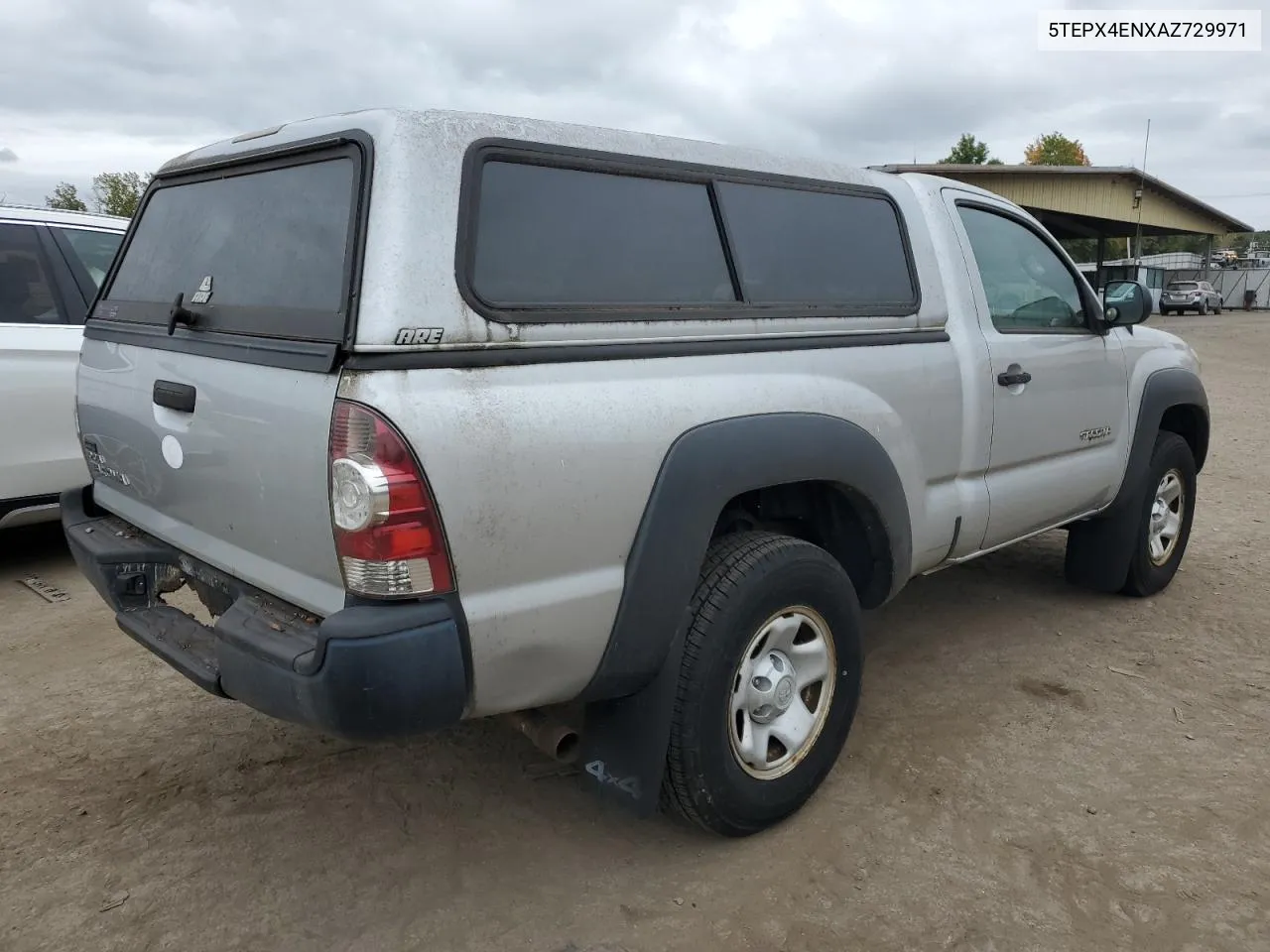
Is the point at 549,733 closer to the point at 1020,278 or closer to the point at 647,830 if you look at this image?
the point at 647,830

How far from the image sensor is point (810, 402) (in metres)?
2.75

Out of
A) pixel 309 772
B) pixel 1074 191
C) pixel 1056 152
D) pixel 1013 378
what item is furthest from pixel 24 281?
pixel 1056 152

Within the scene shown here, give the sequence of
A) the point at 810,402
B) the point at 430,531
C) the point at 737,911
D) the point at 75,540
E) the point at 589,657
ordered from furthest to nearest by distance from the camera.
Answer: the point at 75,540 → the point at 810,402 → the point at 737,911 → the point at 589,657 → the point at 430,531

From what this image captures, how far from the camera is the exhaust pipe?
2.52 m

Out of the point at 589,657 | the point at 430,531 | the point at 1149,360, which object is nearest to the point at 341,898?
the point at 589,657

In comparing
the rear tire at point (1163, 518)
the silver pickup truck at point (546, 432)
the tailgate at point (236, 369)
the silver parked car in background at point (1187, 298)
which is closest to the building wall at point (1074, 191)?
the silver parked car in background at point (1187, 298)

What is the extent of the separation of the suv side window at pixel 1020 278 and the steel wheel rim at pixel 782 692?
4.87 ft

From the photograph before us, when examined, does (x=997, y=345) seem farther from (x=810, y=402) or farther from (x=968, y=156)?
(x=968, y=156)

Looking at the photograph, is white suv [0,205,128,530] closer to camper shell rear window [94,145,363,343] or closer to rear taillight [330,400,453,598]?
camper shell rear window [94,145,363,343]

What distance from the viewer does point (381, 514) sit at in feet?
6.41

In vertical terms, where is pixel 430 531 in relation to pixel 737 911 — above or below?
above

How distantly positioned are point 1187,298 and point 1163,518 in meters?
38.5

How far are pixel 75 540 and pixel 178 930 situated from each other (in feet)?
4.04

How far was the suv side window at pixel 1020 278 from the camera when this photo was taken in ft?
11.8
